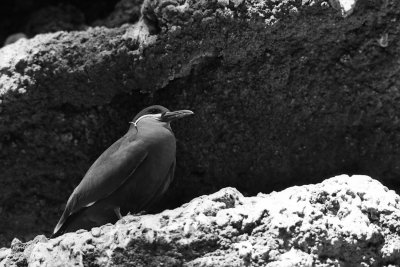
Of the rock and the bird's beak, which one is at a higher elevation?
the rock

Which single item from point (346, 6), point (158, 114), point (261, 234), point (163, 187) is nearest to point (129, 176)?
point (163, 187)

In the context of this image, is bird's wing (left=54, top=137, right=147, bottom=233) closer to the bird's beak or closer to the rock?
the bird's beak

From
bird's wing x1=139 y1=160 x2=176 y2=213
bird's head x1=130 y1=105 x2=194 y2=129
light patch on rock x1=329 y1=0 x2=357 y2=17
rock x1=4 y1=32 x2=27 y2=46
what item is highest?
light patch on rock x1=329 y1=0 x2=357 y2=17

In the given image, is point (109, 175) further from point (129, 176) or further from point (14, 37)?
point (14, 37)

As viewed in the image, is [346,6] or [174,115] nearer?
[346,6]

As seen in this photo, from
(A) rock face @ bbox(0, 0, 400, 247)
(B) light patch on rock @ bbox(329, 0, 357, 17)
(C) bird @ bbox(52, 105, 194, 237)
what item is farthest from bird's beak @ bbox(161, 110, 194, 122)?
(B) light patch on rock @ bbox(329, 0, 357, 17)

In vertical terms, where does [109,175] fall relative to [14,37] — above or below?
below

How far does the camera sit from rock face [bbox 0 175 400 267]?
13.5ft

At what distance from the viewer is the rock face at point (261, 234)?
4.12 m

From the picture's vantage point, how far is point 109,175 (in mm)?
5070

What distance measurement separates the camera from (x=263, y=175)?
5668 mm

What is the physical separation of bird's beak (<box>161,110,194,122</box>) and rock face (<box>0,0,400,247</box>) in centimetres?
20

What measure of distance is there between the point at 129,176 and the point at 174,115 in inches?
21.2

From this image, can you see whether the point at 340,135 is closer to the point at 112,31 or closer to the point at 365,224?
the point at 365,224
